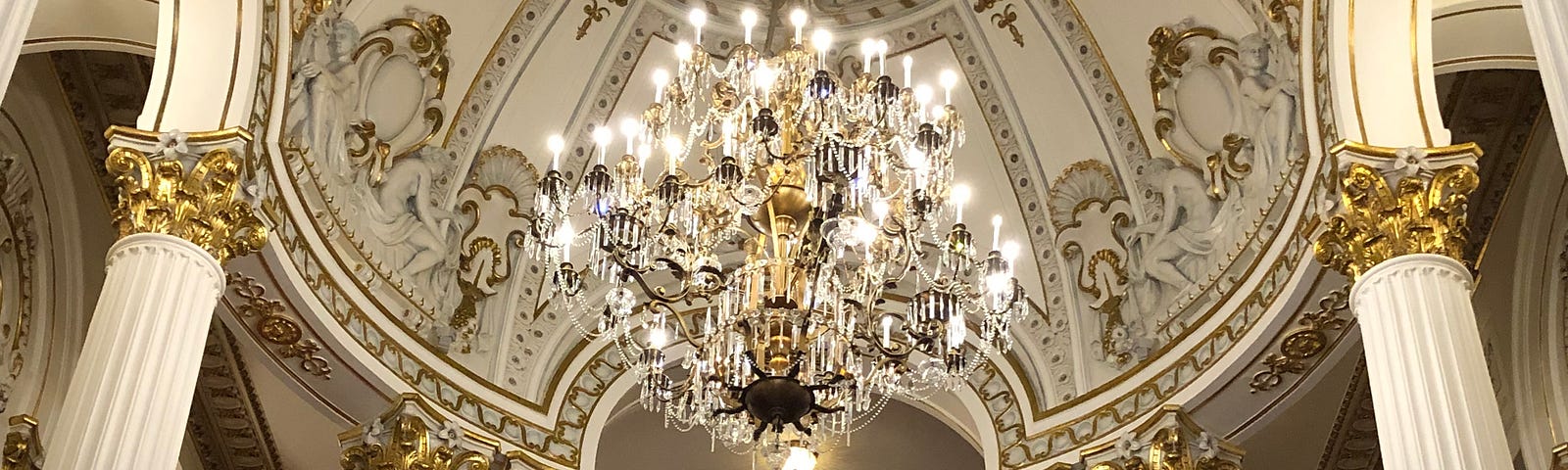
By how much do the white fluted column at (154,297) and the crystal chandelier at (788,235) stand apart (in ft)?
4.57

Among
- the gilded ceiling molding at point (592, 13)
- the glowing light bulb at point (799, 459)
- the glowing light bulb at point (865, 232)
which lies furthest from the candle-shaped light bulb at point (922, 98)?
the glowing light bulb at point (799, 459)

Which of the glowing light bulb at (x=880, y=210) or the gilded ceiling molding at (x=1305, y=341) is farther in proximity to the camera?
the gilded ceiling molding at (x=1305, y=341)

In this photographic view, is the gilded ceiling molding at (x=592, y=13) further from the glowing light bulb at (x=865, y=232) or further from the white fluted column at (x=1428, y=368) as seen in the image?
the white fluted column at (x=1428, y=368)

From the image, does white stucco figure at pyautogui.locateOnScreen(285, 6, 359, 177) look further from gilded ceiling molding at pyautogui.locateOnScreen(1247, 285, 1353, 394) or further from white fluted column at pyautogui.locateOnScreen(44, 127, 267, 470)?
gilded ceiling molding at pyautogui.locateOnScreen(1247, 285, 1353, 394)

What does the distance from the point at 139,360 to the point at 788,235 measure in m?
3.02

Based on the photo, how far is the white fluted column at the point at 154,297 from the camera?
6219 millimetres

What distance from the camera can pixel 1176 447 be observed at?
933 centimetres

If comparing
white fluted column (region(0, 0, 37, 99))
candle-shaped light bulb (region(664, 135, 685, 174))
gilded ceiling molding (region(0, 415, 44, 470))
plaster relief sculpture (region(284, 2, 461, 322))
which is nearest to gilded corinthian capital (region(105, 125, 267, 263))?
plaster relief sculpture (region(284, 2, 461, 322))

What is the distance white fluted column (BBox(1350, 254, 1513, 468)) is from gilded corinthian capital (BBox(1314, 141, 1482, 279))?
0.45 ft

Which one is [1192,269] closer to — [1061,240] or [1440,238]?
[1061,240]

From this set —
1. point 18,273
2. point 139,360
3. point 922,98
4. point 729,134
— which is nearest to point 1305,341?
point 922,98

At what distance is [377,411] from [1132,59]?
481 centimetres

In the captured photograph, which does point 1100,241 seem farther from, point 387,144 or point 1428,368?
point 387,144

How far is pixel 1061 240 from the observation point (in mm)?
10578
